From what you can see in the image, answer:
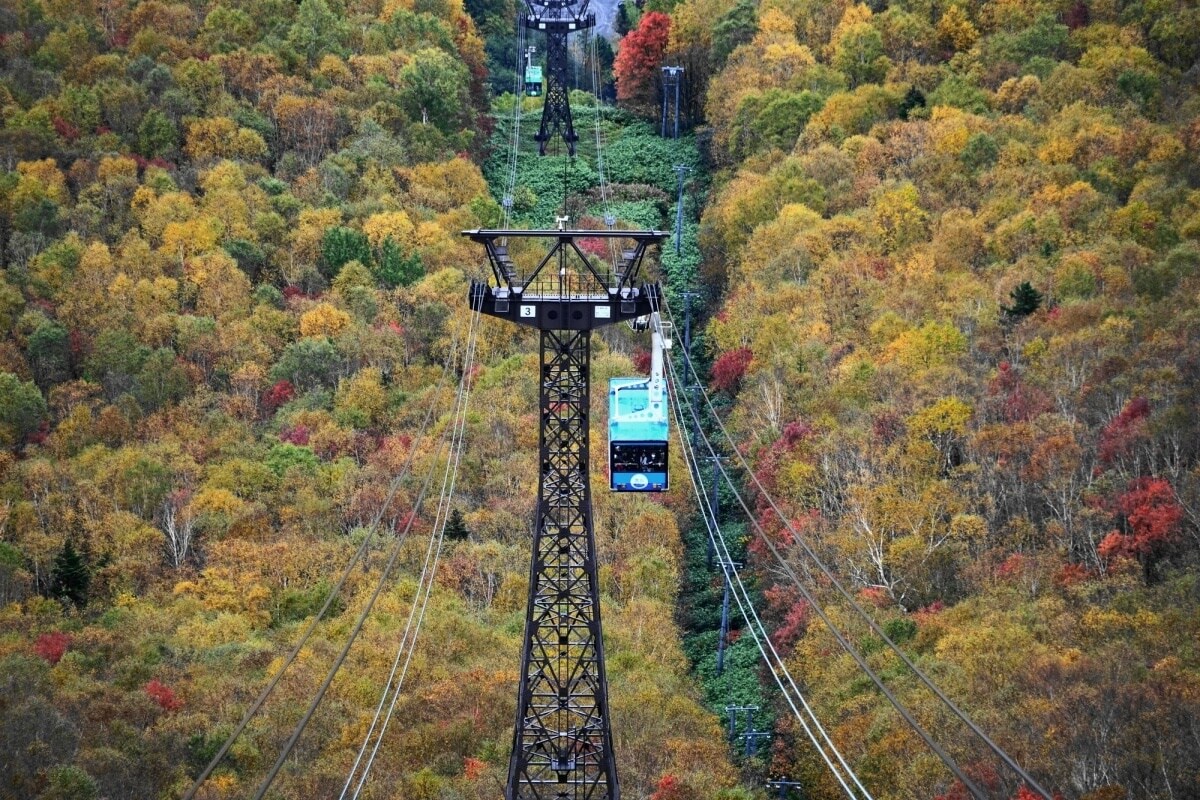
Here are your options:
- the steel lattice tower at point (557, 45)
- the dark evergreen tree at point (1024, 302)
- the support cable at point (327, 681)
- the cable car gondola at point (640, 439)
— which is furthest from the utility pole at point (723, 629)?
the steel lattice tower at point (557, 45)

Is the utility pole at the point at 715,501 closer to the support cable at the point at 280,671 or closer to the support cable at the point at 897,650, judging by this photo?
the support cable at the point at 897,650

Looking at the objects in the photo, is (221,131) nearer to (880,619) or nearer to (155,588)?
(155,588)

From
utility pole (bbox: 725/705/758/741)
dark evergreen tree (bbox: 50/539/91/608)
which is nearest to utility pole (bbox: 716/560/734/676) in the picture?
utility pole (bbox: 725/705/758/741)

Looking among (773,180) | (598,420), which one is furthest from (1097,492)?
(773,180)

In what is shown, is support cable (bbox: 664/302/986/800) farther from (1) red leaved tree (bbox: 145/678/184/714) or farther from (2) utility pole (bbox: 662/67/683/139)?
(2) utility pole (bbox: 662/67/683/139)

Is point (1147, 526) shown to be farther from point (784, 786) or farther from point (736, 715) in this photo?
point (736, 715)
